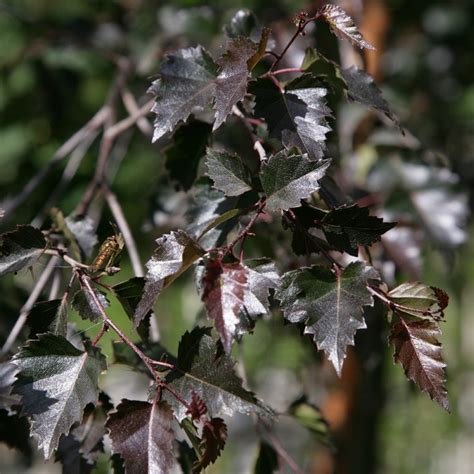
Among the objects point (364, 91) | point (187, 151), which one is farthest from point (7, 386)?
point (364, 91)

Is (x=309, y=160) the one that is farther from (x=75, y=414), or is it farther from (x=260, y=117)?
(x=75, y=414)

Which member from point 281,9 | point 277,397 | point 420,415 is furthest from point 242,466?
point 281,9

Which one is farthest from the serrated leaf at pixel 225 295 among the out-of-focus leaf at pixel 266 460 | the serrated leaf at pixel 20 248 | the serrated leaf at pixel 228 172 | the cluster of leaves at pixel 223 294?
the out-of-focus leaf at pixel 266 460

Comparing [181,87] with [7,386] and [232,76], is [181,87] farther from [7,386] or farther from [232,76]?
[7,386]

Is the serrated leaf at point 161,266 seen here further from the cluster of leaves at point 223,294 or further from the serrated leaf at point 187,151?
the serrated leaf at point 187,151

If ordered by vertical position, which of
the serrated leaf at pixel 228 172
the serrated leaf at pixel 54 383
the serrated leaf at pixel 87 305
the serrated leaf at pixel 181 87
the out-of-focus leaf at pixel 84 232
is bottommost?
the out-of-focus leaf at pixel 84 232

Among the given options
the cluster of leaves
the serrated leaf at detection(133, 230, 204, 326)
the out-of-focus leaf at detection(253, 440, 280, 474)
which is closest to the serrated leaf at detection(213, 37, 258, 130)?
the cluster of leaves
